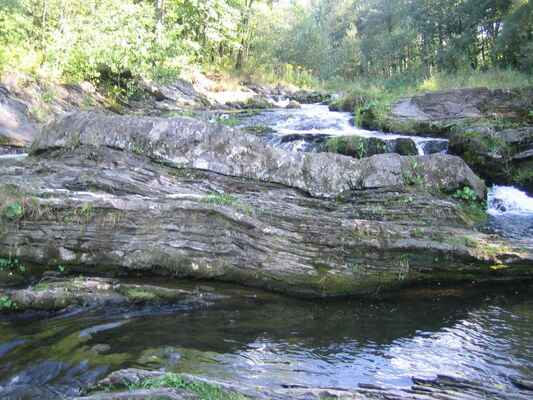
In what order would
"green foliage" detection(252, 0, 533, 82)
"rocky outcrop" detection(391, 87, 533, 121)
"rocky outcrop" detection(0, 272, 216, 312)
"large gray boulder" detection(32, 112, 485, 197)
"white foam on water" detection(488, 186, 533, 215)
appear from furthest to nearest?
"green foliage" detection(252, 0, 533, 82) < "rocky outcrop" detection(391, 87, 533, 121) < "white foam on water" detection(488, 186, 533, 215) < "large gray boulder" detection(32, 112, 485, 197) < "rocky outcrop" detection(0, 272, 216, 312)

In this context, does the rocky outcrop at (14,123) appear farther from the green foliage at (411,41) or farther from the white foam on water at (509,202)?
the green foliage at (411,41)

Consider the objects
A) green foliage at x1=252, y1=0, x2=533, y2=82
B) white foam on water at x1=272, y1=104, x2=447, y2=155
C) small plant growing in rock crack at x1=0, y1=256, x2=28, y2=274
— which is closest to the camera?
small plant growing in rock crack at x1=0, y1=256, x2=28, y2=274

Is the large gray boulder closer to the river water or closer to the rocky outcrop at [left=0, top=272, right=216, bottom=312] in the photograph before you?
the river water

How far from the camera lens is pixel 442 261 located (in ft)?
22.3

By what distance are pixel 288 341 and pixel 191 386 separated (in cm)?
225

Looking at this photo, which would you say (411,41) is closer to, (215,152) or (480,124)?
(480,124)

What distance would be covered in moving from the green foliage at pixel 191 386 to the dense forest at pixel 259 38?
16110 millimetres

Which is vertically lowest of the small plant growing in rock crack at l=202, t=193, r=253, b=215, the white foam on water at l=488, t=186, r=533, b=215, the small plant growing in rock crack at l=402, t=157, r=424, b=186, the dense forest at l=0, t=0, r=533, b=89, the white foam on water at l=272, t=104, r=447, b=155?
the small plant growing in rock crack at l=202, t=193, r=253, b=215

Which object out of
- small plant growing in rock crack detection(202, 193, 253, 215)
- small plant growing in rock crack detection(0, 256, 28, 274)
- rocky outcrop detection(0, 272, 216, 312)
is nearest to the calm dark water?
rocky outcrop detection(0, 272, 216, 312)

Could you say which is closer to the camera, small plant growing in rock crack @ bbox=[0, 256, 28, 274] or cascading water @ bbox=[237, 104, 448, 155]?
small plant growing in rock crack @ bbox=[0, 256, 28, 274]

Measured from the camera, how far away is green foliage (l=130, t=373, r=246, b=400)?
10.9ft

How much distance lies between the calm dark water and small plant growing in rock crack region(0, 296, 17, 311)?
21cm

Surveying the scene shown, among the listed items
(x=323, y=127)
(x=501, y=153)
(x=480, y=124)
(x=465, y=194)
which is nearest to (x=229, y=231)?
(x=465, y=194)

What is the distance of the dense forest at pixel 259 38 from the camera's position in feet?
58.1
